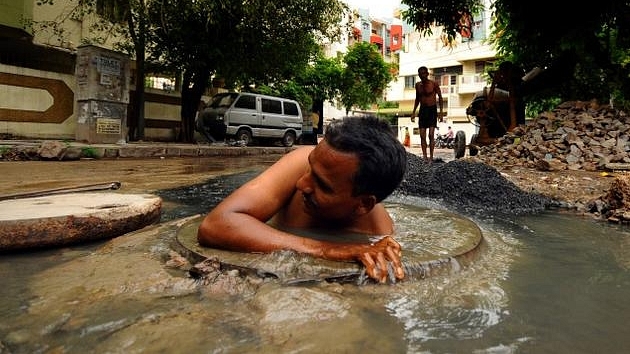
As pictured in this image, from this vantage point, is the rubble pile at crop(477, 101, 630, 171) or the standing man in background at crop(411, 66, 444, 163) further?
the standing man in background at crop(411, 66, 444, 163)

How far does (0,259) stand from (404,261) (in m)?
1.93

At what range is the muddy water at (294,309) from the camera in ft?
4.29

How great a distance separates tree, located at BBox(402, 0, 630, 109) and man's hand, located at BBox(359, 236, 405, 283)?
8.27m

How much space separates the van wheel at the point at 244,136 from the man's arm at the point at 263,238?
13428 millimetres

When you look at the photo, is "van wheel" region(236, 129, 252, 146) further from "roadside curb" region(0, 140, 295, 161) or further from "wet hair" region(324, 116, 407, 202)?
"wet hair" region(324, 116, 407, 202)

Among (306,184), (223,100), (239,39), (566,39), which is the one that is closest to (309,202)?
(306,184)

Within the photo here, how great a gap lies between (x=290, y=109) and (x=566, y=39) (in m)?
10.8

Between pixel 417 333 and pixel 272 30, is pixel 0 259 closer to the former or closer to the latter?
pixel 417 333

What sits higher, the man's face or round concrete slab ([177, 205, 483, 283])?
the man's face

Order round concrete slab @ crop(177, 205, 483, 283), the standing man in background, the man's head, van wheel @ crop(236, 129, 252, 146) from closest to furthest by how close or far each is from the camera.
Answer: round concrete slab @ crop(177, 205, 483, 283) → the man's head → the standing man in background → van wheel @ crop(236, 129, 252, 146)

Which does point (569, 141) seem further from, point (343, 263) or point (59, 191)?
point (59, 191)

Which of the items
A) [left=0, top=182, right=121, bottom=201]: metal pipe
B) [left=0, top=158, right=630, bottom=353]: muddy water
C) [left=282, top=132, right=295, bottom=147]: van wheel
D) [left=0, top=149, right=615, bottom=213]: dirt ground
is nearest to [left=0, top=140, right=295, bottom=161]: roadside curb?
[left=0, top=149, right=615, bottom=213]: dirt ground

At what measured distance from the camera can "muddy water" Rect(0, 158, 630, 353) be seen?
1.31 m

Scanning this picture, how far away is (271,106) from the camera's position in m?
16.7
